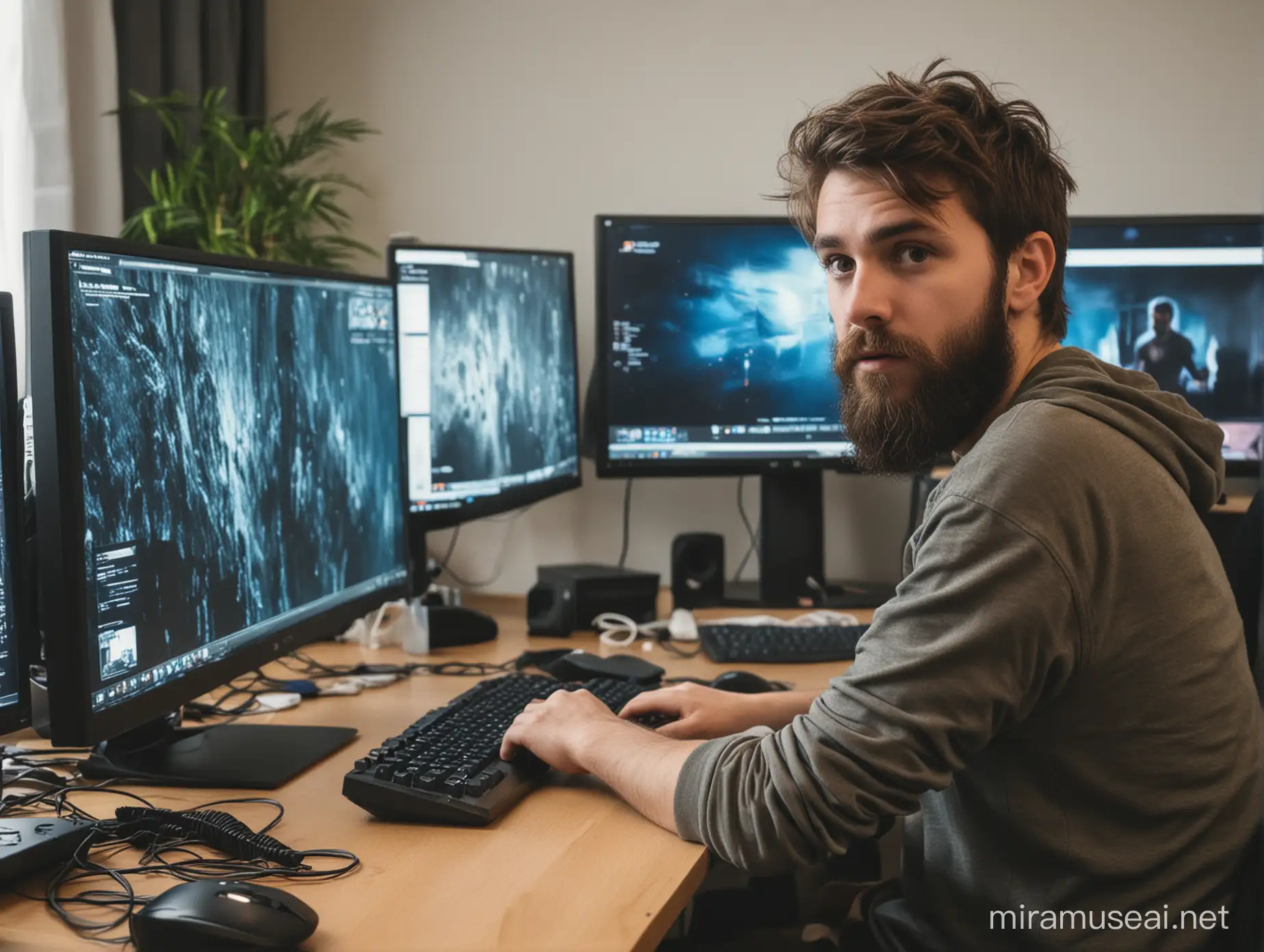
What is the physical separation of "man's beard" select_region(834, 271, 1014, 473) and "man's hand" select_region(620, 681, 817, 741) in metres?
0.33

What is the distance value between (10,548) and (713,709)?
0.71m

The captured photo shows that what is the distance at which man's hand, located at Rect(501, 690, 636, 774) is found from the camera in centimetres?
120

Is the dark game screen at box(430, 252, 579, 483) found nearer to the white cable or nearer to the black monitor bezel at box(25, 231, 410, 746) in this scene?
the white cable

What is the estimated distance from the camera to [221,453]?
1.24 m

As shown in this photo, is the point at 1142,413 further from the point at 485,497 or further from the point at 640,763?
the point at 485,497

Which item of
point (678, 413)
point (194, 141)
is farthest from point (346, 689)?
point (194, 141)

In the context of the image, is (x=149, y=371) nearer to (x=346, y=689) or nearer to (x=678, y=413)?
(x=346, y=689)

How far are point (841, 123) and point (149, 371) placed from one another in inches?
26.9

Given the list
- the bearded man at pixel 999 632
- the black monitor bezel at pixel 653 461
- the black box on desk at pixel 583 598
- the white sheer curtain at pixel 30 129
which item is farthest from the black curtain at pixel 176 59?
the bearded man at pixel 999 632

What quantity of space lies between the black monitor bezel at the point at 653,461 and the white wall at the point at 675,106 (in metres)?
0.28

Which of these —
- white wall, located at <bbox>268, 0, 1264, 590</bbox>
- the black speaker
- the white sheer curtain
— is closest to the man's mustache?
the black speaker

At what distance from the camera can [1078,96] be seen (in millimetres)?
2283

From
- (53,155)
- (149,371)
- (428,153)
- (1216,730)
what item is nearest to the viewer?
(1216,730)

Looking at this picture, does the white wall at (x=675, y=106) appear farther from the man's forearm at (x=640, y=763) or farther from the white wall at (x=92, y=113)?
the man's forearm at (x=640, y=763)
